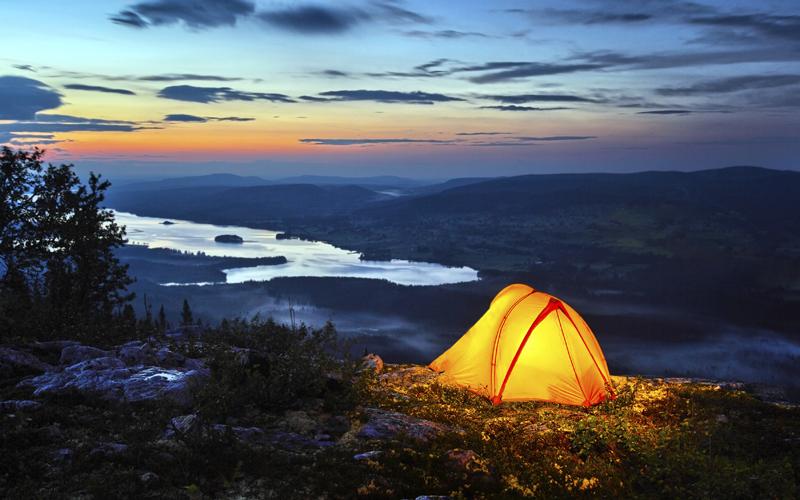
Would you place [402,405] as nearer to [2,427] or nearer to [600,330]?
Result: [2,427]

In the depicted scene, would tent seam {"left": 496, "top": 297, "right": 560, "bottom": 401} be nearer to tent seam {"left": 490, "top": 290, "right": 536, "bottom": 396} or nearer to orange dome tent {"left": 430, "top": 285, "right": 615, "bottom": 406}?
orange dome tent {"left": 430, "top": 285, "right": 615, "bottom": 406}

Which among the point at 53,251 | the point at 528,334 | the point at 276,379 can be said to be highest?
the point at 53,251

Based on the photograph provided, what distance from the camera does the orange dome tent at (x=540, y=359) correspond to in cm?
1797

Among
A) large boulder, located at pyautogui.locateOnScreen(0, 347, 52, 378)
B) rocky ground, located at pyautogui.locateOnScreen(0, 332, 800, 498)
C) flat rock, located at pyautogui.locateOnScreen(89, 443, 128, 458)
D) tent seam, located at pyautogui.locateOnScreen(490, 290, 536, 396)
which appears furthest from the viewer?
tent seam, located at pyautogui.locateOnScreen(490, 290, 536, 396)

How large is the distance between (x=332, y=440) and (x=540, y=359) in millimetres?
9193

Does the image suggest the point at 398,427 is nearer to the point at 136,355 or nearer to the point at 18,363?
the point at 136,355

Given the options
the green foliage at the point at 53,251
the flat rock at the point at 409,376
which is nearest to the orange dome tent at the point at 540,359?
the flat rock at the point at 409,376

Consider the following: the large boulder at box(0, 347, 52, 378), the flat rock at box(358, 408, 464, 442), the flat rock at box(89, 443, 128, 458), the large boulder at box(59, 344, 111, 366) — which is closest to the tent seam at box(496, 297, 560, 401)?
the flat rock at box(358, 408, 464, 442)

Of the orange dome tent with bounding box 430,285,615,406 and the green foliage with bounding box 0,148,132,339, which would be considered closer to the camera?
the orange dome tent with bounding box 430,285,615,406

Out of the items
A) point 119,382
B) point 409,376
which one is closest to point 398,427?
point 119,382

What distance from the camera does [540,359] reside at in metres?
18.2

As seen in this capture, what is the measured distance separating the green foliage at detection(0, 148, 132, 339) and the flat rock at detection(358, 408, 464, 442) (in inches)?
548

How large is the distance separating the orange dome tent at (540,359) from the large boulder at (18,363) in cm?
1424

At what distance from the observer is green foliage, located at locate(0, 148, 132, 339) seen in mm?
21188
